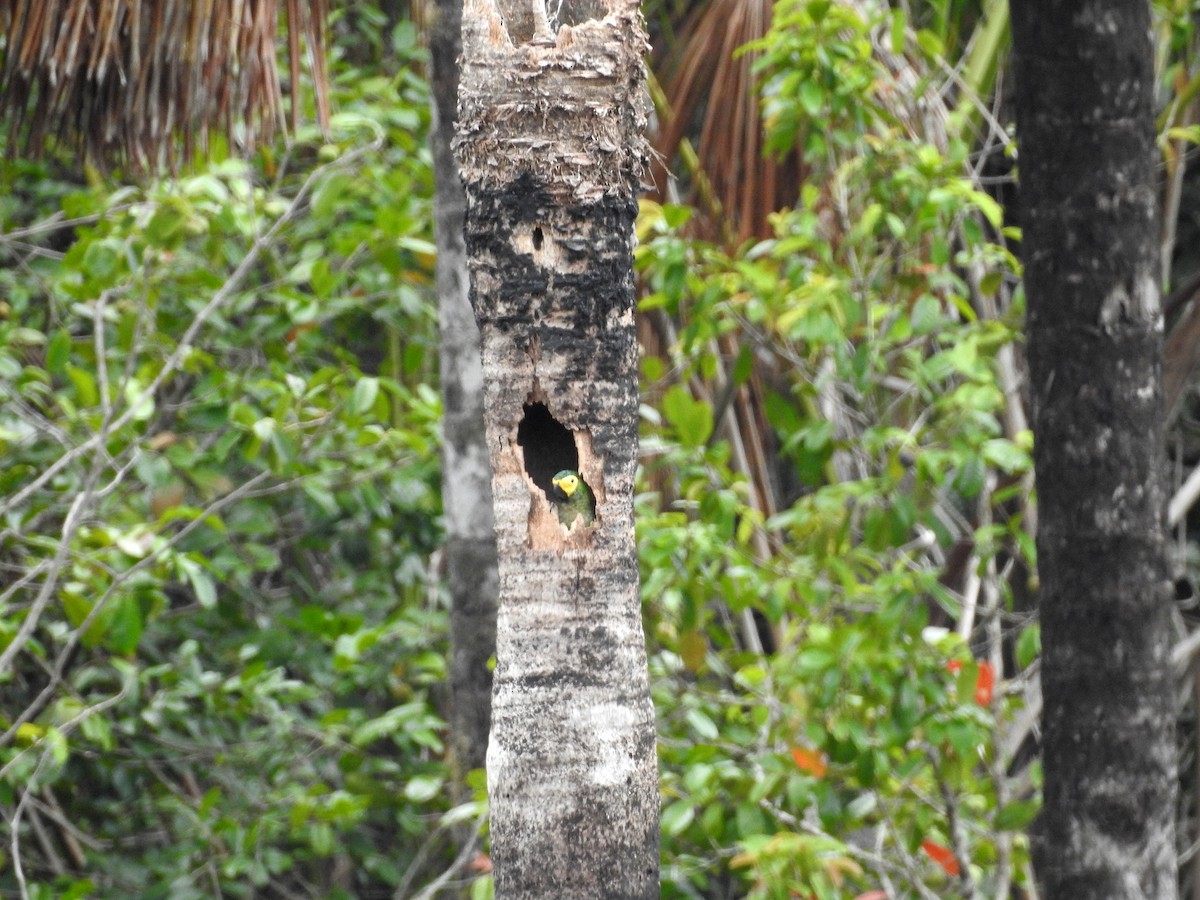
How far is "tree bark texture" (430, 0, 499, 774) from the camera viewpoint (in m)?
3.76

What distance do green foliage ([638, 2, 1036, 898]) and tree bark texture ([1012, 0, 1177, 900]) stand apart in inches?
23.0

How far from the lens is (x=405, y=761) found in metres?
5.05

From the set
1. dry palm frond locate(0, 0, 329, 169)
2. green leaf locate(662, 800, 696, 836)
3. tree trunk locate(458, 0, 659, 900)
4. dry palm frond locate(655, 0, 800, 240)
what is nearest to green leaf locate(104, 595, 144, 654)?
dry palm frond locate(0, 0, 329, 169)

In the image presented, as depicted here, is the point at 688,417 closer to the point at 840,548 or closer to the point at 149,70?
the point at 840,548

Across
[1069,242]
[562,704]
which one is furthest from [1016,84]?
[562,704]

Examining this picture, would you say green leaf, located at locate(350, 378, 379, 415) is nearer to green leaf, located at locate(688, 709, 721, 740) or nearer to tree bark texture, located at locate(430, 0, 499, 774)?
→ tree bark texture, located at locate(430, 0, 499, 774)

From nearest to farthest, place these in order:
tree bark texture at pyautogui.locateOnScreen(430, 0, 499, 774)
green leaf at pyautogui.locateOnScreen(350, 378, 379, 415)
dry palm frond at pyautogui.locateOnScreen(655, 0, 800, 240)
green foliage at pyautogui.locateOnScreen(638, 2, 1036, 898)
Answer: green foliage at pyautogui.locateOnScreen(638, 2, 1036, 898)
tree bark texture at pyautogui.locateOnScreen(430, 0, 499, 774)
green leaf at pyautogui.locateOnScreen(350, 378, 379, 415)
dry palm frond at pyautogui.locateOnScreen(655, 0, 800, 240)

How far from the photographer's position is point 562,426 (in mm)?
1920

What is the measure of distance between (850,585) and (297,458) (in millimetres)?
1766

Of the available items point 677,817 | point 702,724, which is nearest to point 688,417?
point 702,724

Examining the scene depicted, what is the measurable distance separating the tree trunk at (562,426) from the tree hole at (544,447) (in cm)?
2

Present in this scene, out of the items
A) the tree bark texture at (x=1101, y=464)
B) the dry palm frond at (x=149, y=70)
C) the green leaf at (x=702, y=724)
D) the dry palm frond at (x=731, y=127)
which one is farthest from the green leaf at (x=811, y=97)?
the green leaf at (x=702, y=724)

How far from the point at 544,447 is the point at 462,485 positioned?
1.86m

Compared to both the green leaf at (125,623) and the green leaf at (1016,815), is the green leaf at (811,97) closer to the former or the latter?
the green leaf at (1016,815)
